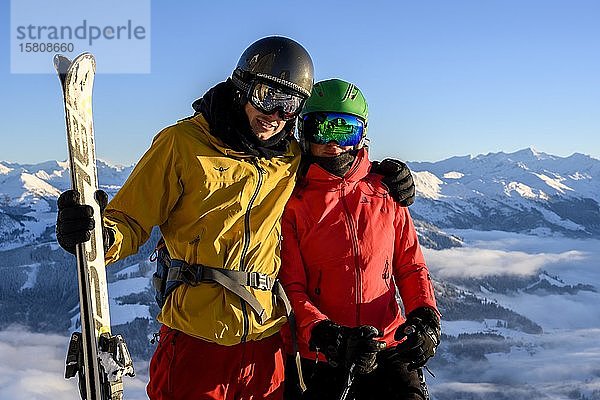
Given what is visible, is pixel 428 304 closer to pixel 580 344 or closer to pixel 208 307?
pixel 208 307

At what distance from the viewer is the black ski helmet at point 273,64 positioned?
362 cm

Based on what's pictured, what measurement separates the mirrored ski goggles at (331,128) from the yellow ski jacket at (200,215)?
64 centimetres

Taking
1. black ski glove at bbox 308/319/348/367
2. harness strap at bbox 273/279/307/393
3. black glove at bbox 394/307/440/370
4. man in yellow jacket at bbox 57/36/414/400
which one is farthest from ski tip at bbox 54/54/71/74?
black glove at bbox 394/307/440/370

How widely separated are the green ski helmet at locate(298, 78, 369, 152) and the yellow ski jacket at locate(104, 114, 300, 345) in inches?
29.3

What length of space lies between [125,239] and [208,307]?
0.54 metres

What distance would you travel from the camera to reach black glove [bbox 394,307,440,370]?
3828mm

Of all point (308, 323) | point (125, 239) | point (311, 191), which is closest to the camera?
point (125, 239)

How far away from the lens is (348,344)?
12.0 ft

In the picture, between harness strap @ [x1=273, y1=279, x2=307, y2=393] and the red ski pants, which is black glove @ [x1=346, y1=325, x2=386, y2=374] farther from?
the red ski pants

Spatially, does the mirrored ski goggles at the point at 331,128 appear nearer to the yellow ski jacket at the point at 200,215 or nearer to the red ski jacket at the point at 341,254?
the red ski jacket at the point at 341,254

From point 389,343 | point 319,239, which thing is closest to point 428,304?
point 389,343

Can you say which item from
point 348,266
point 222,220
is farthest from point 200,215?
point 348,266

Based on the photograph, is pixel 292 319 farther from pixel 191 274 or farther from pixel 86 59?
pixel 86 59

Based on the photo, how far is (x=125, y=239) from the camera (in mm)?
3275
